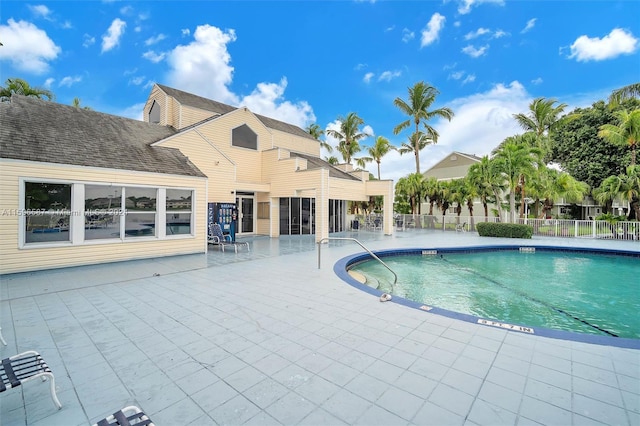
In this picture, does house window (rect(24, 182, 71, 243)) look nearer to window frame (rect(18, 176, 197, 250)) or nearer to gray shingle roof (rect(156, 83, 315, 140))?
window frame (rect(18, 176, 197, 250))

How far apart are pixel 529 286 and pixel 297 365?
7.42 metres

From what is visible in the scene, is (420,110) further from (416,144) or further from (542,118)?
(542,118)

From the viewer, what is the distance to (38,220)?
25.9ft

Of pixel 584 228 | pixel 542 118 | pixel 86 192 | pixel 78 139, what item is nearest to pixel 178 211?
pixel 86 192

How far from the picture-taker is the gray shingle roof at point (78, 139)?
801 centimetres

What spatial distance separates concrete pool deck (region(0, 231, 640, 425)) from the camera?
2.36 m

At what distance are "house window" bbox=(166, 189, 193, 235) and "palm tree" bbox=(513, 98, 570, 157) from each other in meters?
22.6

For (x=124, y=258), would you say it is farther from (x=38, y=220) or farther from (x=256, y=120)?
(x=256, y=120)

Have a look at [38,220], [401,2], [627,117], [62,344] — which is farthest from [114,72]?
[627,117]

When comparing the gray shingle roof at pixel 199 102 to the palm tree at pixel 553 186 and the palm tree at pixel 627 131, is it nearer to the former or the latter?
the palm tree at pixel 553 186

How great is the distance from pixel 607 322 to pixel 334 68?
2076cm

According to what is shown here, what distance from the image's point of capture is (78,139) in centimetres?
926

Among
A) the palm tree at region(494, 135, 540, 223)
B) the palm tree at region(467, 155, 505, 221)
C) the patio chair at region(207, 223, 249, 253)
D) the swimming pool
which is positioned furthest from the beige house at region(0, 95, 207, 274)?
the palm tree at region(494, 135, 540, 223)

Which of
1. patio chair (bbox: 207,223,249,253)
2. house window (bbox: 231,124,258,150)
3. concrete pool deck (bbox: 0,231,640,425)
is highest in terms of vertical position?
house window (bbox: 231,124,258,150)
